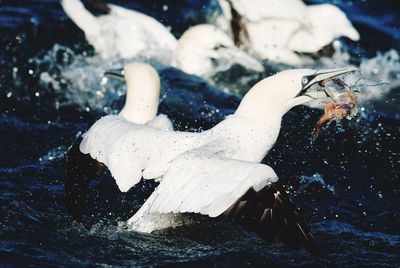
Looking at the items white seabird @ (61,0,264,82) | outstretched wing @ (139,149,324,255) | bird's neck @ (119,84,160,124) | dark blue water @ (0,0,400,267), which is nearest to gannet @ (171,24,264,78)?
white seabird @ (61,0,264,82)

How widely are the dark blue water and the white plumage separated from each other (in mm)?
370

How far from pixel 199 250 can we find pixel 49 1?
23.1 ft

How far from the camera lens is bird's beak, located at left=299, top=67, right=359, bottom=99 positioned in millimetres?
5621

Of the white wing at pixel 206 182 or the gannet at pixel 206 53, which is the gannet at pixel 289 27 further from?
the white wing at pixel 206 182

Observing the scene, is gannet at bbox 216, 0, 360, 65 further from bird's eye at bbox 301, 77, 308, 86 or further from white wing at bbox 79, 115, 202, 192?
white wing at bbox 79, 115, 202, 192

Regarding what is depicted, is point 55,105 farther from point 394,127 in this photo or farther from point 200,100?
point 394,127

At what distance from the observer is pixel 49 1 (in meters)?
11.9

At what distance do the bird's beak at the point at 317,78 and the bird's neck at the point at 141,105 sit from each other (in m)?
1.58

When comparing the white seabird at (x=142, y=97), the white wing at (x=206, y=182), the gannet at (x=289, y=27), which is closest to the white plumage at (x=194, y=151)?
the white wing at (x=206, y=182)

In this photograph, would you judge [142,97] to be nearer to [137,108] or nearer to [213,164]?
[137,108]

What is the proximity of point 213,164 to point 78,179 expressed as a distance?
1.27 meters

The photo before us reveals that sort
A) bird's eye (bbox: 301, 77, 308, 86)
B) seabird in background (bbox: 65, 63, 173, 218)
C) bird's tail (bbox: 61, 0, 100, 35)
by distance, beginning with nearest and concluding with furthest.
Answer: bird's eye (bbox: 301, 77, 308, 86) → seabird in background (bbox: 65, 63, 173, 218) → bird's tail (bbox: 61, 0, 100, 35)

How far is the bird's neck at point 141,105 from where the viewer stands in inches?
276

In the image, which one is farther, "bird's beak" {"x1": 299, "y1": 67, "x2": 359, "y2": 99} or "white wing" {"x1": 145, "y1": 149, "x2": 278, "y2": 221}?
"bird's beak" {"x1": 299, "y1": 67, "x2": 359, "y2": 99}
